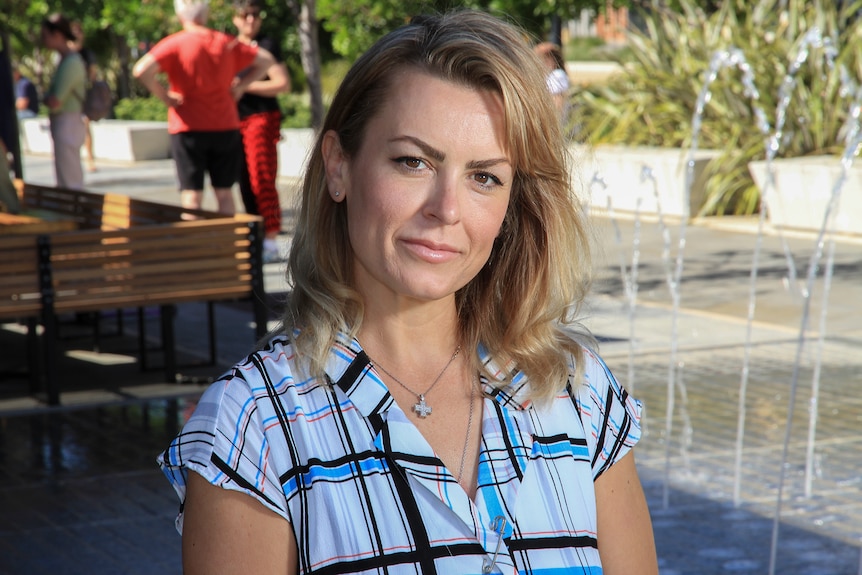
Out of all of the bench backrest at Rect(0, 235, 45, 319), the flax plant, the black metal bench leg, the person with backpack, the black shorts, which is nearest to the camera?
the bench backrest at Rect(0, 235, 45, 319)

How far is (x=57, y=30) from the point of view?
12.0 m

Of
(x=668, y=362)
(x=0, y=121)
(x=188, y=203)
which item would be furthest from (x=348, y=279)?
(x=0, y=121)

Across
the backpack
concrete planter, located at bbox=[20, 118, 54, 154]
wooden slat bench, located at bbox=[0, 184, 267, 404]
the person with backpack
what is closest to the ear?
wooden slat bench, located at bbox=[0, 184, 267, 404]

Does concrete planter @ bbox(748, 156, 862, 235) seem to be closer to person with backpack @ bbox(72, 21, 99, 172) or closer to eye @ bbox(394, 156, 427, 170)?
person with backpack @ bbox(72, 21, 99, 172)

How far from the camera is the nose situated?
6.42ft

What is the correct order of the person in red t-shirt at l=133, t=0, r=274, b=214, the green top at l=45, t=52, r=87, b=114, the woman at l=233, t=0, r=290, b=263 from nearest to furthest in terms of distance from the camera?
→ the person in red t-shirt at l=133, t=0, r=274, b=214 → the woman at l=233, t=0, r=290, b=263 → the green top at l=45, t=52, r=87, b=114

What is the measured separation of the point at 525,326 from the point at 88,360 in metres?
5.76

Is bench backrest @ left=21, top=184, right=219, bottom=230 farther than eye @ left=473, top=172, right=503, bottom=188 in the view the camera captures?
Yes

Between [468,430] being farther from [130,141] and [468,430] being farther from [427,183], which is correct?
[130,141]

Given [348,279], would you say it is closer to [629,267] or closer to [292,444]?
[292,444]

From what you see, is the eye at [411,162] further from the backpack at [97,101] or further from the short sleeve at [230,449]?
the backpack at [97,101]

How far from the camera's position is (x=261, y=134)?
1063 centimetres

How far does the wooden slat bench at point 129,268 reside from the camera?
6039 mm

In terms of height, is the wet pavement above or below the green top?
below
